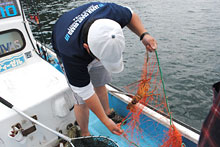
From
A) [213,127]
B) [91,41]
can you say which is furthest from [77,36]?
[213,127]

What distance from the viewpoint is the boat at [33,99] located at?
69.7 inches

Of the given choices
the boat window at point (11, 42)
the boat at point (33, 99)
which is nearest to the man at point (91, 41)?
the boat at point (33, 99)

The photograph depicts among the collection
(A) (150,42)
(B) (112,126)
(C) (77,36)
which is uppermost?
(C) (77,36)

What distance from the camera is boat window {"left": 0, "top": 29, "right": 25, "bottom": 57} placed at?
235 cm

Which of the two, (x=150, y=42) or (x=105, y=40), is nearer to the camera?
(x=105, y=40)

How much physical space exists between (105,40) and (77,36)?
0.31 meters

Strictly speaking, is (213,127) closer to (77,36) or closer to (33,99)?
(77,36)

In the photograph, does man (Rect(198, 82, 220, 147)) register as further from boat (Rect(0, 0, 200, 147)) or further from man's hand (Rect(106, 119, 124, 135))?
boat (Rect(0, 0, 200, 147))

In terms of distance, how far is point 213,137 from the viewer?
0.74 m

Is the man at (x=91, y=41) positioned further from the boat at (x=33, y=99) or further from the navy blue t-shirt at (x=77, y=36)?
the boat at (x=33, y=99)

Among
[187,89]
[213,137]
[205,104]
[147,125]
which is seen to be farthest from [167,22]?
[213,137]

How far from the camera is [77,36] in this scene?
1.40m

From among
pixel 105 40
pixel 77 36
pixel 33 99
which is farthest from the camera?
pixel 33 99

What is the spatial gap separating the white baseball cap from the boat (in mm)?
914
